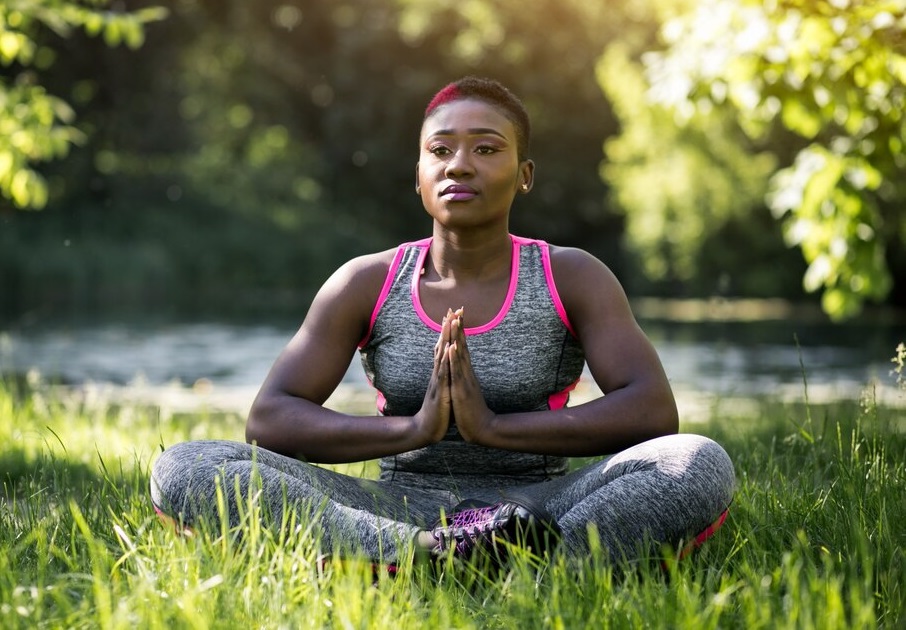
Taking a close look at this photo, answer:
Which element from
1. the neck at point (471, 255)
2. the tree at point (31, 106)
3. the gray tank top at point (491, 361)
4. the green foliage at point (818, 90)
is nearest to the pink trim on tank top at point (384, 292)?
the gray tank top at point (491, 361)

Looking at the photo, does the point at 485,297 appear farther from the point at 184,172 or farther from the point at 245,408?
the point at 184,172

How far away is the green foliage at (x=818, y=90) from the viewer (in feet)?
20.3

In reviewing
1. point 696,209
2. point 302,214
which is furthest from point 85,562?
point 302,214

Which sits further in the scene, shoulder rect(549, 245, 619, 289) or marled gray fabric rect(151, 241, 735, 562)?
shoulder rect(549, 245, 619, 289)

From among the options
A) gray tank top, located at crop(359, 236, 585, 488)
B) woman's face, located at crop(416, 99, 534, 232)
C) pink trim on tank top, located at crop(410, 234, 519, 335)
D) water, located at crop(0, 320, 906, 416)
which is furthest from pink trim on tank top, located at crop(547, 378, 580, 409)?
water, located at crop(0, 320, 906, 416)

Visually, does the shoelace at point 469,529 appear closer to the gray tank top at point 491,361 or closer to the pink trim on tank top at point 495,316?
the gray tank top at point 491,361

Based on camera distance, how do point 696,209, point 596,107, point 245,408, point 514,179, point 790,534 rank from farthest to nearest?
point 596,107
point 696,209
point 245,408
point 514,179
point 790,534

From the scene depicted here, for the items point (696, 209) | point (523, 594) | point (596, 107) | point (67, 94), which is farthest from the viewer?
point (596, 107)

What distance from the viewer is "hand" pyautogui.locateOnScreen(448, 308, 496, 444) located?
3180 mm

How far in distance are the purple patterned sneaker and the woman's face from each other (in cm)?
102

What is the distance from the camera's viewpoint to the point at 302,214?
3562 centimetres

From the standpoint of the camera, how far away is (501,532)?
2.83m

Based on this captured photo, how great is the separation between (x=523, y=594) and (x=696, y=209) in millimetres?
25680

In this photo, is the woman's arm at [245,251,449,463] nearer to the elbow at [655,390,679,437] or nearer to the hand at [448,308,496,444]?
the hand at [448,308,496,444]
